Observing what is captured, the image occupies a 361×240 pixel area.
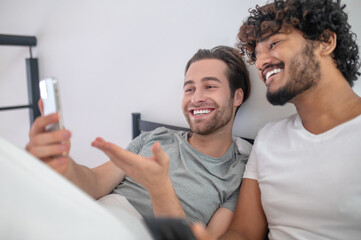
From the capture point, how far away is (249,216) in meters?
0.90

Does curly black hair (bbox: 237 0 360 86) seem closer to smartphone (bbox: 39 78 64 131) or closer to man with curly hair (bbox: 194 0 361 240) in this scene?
man with curly hair (bbox: 194 0 361 240)

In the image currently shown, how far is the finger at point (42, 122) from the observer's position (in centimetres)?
59

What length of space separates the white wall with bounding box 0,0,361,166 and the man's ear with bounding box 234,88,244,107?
62 millimetres

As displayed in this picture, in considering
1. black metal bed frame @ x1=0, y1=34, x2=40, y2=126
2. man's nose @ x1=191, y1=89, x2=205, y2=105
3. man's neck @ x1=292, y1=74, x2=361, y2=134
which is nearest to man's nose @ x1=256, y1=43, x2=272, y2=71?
man's neck @ x1=292, y1=74, x2=361, y2=134

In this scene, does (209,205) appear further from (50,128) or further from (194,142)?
(50,128)

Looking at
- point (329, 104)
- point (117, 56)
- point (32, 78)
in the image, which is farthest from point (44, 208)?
point (32, 78)

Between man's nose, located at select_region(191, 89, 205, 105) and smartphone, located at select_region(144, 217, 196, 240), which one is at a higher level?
man's nose, located at select_region(191, 89, 205, 105)

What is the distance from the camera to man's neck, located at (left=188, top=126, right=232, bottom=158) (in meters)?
1.09

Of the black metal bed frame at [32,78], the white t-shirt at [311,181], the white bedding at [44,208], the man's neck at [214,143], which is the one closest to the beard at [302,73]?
the white t-shirt at [311,181]

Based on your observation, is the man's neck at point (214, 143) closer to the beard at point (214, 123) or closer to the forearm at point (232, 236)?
the beard at point (214, 123)

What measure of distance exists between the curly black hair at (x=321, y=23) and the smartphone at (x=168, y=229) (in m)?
0.70

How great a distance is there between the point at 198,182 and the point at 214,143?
0.18 m

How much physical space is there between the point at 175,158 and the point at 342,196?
571 millimetres

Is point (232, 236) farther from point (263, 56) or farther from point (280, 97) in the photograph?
point (263, 56)
